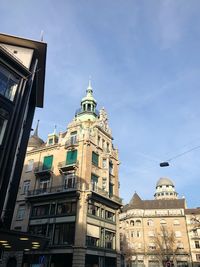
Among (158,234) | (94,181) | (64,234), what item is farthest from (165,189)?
(64,234)

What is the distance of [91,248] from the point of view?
33.6 meters

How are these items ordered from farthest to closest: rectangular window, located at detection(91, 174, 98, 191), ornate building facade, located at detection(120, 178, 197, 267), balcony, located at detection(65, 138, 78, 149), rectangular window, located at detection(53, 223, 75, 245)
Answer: ornate building facade, located at detection(120, 178, 197, 267) < balcony, located at detection(65, 138, 78, 149) < rectangular window, located at detection(91, 174, 98, 191) < rectangular window, located at detection(53, 223, 75, 245)

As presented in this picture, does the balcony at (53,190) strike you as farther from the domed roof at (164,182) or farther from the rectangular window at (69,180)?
the domed roof at (164,182)

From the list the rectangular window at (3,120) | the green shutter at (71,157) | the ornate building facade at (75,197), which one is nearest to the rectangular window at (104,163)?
the ornate building facade at (75,197)

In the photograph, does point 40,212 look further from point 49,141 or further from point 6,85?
point 6,85

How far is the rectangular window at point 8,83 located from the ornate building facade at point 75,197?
17.3 m

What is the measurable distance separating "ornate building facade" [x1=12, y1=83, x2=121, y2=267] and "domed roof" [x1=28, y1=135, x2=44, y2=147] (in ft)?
0.92

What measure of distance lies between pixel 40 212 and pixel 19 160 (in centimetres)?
1531

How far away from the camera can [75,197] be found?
118ft

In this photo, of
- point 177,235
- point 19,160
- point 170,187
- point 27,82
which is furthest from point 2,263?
point 170,187

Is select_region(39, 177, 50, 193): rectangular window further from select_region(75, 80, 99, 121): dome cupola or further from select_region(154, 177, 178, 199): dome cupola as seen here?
select_region(154, 177, 178, 199): dome cupola

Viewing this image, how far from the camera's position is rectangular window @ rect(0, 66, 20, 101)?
71.5ft

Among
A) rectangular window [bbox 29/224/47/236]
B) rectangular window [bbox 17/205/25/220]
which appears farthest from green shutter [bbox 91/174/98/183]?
rectangular window [bbox 17/205/25/220]

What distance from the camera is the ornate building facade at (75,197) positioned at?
111 ft
